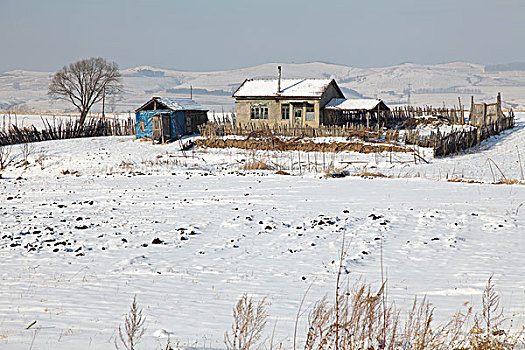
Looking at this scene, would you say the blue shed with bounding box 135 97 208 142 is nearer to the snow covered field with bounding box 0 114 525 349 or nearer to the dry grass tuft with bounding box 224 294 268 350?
the snow covered field with bounding box 0 114 525 349

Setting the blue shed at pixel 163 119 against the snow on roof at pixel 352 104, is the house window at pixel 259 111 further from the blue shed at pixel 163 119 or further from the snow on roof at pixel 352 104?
the snow on roof at pixel 352 104

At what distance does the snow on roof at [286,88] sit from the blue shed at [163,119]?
4714 millimetres

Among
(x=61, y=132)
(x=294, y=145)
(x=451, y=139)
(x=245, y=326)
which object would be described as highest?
(x=61, y=132)

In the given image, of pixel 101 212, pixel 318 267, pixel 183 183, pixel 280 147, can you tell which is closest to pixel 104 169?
pixel 183 183

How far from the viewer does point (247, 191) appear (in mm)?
15680

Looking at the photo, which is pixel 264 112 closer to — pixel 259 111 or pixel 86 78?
pixel 259 111

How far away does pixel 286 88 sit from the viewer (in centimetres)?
3838

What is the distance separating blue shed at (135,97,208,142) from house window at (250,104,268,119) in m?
4.92

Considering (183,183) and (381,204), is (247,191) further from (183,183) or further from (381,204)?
(381,204)

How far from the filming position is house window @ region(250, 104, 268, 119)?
1502 inches

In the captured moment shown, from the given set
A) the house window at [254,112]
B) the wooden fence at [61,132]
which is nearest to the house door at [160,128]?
the house window at [254,112]

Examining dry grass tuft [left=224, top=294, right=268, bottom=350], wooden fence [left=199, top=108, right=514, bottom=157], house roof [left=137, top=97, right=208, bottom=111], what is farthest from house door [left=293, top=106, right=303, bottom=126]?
dry grass tuft [left=224, top=294, right=268, bottom=350]

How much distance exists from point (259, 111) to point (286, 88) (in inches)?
116

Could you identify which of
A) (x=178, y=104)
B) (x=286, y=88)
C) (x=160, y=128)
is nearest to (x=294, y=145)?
(x=286, y=88)
